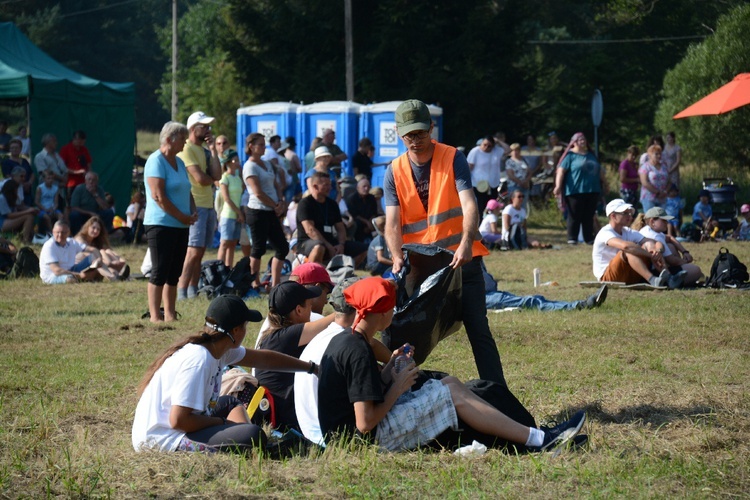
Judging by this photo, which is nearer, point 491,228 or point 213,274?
point 213,274

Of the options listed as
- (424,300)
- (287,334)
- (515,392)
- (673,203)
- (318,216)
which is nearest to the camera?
(424,300)

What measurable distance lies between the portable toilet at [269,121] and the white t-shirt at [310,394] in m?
17.5

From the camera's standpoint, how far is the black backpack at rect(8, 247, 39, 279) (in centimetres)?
1394

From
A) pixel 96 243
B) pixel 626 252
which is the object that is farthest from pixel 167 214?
pixel 626 252

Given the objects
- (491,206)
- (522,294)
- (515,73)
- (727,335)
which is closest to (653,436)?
(727,335)

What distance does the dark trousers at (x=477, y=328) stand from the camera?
640cm

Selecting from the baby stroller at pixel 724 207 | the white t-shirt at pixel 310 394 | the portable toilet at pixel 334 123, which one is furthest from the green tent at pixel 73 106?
the white t-shirt at pixel 310 394

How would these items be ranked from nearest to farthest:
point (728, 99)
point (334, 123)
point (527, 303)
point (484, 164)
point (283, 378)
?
point (283, 378)
point (527, 303)
point (728, 99)
point (484, 164)
point (334, 123)

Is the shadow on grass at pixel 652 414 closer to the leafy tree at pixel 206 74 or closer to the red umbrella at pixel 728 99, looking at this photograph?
the red umbrella at pixel 728 99

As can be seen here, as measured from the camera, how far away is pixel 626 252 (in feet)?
39.7

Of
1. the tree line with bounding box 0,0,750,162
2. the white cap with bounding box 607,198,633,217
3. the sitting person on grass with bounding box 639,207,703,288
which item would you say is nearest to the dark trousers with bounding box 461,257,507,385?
the white cap with bounding box 607,198,633,217

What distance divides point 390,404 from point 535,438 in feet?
2.62

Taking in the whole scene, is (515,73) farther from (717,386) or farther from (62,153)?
(717,386)

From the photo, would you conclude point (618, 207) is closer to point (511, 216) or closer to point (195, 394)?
point (511, 216)
